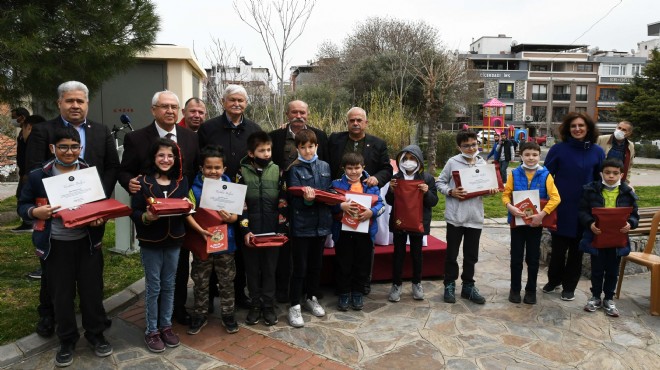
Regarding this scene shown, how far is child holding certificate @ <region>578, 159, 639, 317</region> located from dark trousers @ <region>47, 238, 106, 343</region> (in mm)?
4251

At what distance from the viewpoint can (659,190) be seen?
13195 millimetres

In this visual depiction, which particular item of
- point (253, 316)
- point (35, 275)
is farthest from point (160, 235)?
point (35, 275)

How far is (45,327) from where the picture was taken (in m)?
3.79

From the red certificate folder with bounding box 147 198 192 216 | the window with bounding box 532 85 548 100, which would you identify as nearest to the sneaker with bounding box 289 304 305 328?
the red certificate folder with bounding box 147 198 192 216

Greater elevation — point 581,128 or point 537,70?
point 537,70

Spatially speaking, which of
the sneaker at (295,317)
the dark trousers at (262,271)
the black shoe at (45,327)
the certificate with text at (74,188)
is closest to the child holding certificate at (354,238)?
the sneaker at (295,317)

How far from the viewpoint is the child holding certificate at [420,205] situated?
182 inches

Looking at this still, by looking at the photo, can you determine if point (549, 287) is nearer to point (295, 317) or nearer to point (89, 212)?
point (295, 317)

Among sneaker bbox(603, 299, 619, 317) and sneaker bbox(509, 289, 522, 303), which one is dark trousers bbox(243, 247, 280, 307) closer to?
sneaker bbox(509, 289, 522, 303)

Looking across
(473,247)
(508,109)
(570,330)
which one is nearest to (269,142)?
(473,247)

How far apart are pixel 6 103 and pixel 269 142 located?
3344mm

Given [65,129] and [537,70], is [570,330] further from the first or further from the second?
[537,70]

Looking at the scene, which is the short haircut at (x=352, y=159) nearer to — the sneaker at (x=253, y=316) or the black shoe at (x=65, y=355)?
the sneaker at (x=253, y=316)

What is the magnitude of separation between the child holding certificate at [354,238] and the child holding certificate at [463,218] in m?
0.77
